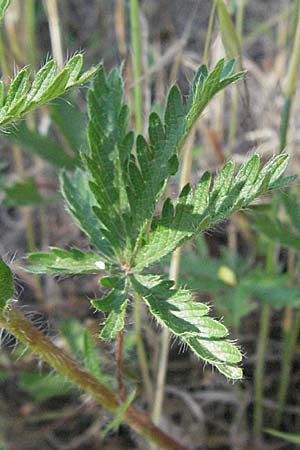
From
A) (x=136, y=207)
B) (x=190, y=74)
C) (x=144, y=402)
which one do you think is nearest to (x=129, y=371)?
(x=144, y=402)

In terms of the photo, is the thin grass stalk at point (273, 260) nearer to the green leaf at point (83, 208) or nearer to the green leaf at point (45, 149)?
the green leaf at point (83, 208)

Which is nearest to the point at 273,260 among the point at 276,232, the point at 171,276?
the point at 276,232

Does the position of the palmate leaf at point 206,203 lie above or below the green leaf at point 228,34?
A: below

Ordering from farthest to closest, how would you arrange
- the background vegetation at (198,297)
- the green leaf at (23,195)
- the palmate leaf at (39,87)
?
the green leaf at (23,195), the background vegetation at (198,297), the palmate leaf at (39,87)

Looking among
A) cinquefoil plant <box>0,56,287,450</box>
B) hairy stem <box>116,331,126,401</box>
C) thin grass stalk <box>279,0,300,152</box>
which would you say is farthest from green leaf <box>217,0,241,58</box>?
hairy stem <box>116,331,126,401</box>

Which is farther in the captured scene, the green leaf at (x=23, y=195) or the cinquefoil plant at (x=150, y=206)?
the green leaf at (x=23, y=195)

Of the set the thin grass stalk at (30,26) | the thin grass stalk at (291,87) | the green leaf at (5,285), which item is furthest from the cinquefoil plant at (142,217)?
the thin grass stalk at (30,26)

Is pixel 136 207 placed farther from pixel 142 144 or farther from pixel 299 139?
pixel 299 139
